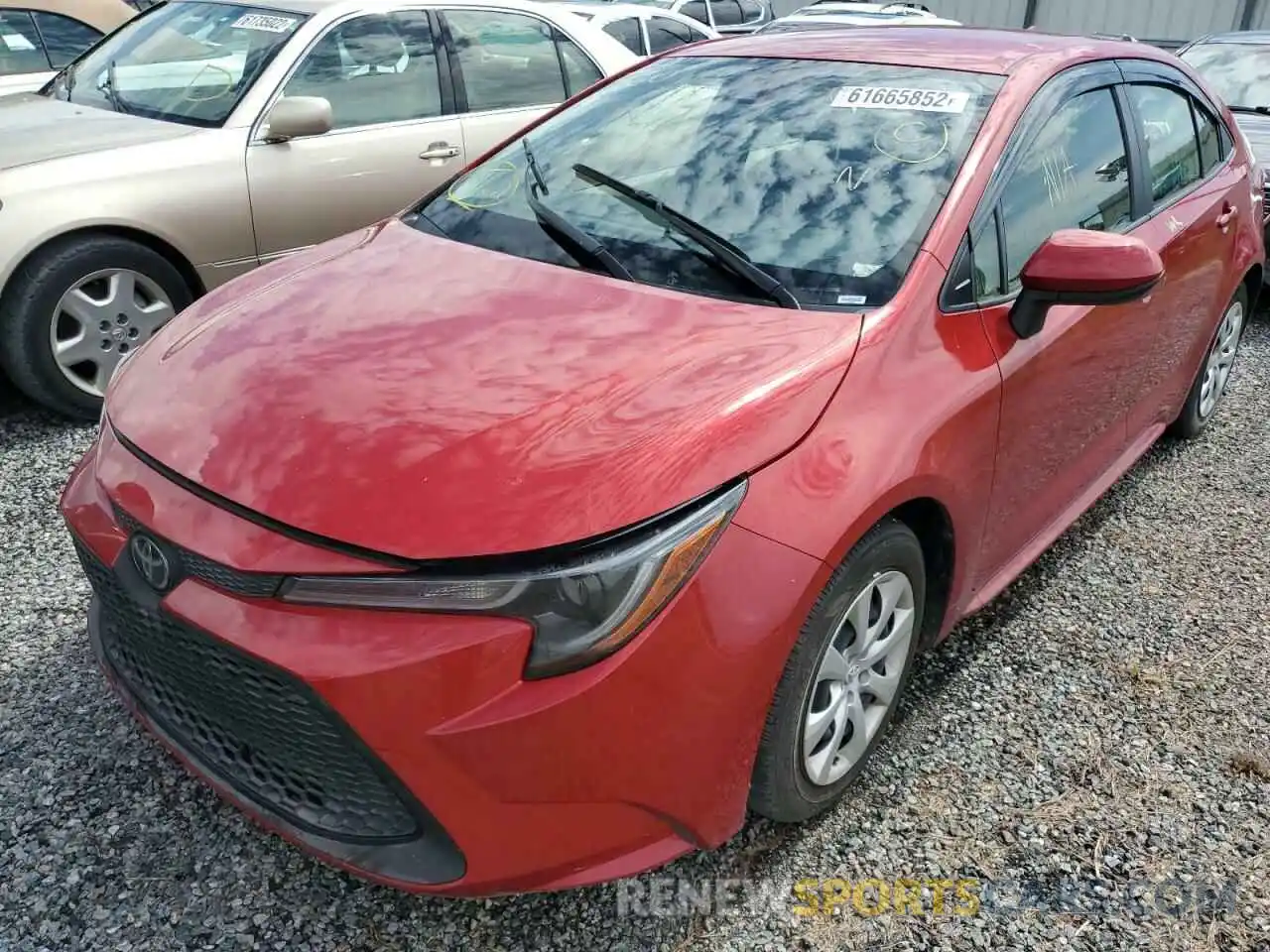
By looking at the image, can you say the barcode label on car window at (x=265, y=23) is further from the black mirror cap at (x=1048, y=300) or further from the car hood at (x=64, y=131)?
the black mirror cap at (x=1048, y=300)

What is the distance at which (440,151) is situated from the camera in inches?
190

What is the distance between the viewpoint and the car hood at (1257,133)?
6285 millimetres

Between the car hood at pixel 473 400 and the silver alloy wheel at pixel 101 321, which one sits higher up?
the car hood at pixel 473 400

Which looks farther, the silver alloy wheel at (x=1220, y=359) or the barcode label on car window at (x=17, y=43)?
the barcode label on car window at (x=17, y=43)

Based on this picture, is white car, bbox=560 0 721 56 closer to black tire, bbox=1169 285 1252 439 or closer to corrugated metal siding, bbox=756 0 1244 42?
black tire, bbox=1169 285 1252 439

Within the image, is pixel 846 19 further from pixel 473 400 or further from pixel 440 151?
pixel 473 400

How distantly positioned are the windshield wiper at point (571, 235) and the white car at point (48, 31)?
14.8ft

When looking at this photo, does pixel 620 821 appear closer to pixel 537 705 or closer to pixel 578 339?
pixel 537 705

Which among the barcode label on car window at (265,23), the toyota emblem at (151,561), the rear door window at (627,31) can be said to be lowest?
the rear door window at (627,31)

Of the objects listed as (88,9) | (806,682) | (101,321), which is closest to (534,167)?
(806,682)

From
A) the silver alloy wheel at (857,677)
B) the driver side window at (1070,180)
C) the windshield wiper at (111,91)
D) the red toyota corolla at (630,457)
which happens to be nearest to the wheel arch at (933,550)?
the red toyota corolla at (630,457)

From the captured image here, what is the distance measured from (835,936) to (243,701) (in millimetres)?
1215

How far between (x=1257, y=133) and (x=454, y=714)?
7114 mm

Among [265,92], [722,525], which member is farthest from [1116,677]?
[265,92]
